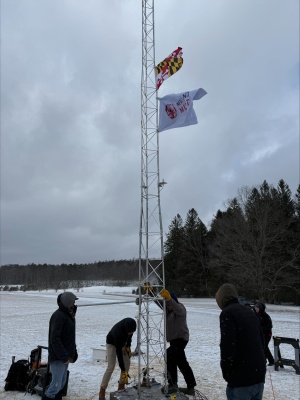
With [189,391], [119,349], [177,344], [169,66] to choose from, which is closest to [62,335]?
[119,349]

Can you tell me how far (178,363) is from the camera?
680cm

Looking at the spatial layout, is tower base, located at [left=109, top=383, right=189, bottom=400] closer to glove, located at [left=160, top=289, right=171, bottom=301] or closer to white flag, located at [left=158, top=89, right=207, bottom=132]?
glove, located at [left=160, top=289, right=171, bottom=301]

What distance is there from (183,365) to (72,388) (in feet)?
7.63

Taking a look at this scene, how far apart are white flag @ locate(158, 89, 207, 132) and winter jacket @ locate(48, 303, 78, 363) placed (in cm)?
414

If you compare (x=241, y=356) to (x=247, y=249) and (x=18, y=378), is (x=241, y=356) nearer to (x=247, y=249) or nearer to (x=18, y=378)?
(x=18, y=378)

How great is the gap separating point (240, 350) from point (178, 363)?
3536 mm

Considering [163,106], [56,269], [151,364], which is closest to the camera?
[163,106]

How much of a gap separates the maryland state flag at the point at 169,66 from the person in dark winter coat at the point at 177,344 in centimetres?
455

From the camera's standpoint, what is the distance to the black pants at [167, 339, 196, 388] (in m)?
6.78

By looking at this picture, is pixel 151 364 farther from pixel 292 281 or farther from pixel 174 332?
pixel 292 281

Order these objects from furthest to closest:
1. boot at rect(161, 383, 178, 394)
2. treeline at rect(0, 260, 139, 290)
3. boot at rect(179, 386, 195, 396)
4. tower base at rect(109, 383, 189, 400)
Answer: treeline at rect(0, 260, 139, 290), boot at rect(179, 386, 195, 396), boot at rect(161, 383, 178, 394), tower base at rect(109, 383, 189, 400)

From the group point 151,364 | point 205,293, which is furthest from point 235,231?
point 151,364

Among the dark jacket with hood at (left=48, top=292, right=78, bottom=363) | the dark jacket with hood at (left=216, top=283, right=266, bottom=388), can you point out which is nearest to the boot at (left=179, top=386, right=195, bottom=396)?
the dark jacket with hood at (left=48, top=292, right=78, bottom=363)

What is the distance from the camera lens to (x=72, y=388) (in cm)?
730
